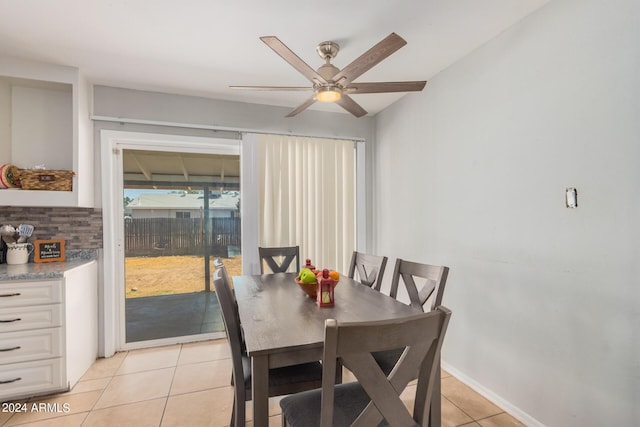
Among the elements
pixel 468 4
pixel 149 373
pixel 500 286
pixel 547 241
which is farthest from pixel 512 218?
pixel 149 373

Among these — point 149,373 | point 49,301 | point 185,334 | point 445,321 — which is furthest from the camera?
point 185,334

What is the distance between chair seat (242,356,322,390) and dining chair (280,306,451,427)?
34cm

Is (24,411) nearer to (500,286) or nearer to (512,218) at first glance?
(500,286)

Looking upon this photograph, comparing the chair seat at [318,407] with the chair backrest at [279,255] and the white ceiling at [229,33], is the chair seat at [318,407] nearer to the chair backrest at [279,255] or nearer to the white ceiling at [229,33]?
the chair backrest at [279,255]

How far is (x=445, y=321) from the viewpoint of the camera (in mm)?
1014

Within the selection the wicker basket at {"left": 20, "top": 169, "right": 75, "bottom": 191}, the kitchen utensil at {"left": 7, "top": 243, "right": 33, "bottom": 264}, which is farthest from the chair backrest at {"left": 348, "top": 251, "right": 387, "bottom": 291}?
the kitchen utensil at {"left": 7, "top": 243, "right": 33, "bottom": 264}

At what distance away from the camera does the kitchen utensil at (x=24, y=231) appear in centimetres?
257

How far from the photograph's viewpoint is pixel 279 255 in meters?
3.03

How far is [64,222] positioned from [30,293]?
81 centimetres

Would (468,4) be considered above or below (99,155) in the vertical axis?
above

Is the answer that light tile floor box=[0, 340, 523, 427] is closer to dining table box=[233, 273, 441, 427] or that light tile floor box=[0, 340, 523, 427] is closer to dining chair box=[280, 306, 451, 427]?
dining table box=[233, 273, 441, 427]

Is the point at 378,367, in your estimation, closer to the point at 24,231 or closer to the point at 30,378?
the point at 30,378

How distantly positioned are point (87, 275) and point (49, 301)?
46 centimetres

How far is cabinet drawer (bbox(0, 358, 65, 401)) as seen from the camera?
2115 mm
